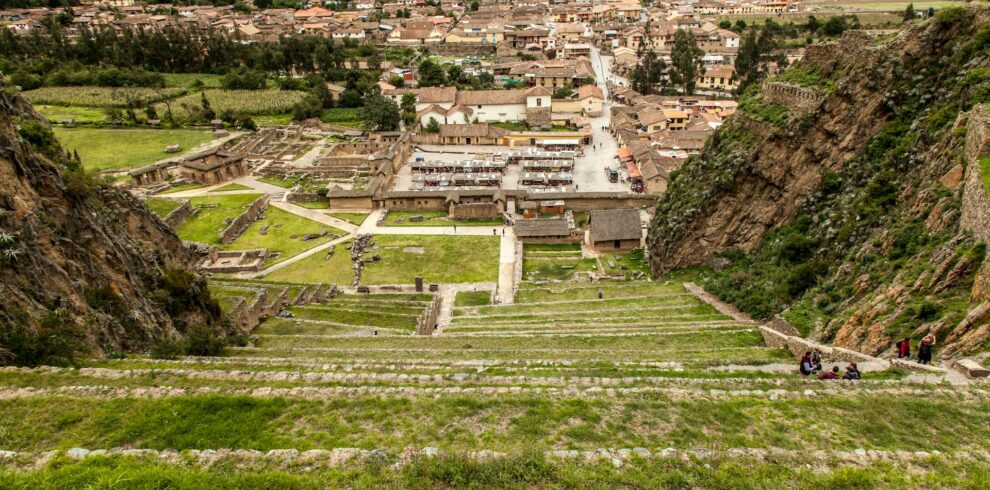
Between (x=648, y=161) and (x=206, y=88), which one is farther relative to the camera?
(x=206, y=88)

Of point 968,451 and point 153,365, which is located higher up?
point 968,451

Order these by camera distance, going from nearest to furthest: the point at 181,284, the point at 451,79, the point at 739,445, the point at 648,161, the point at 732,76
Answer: the point at 739,445
the point at 181,284
the point at 648,161
the point at 732,76
the point at 451,79

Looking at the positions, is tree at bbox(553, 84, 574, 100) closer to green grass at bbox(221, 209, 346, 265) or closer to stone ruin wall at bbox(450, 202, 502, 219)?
stone ruin wall at bbox(450, 202, 502, 219)

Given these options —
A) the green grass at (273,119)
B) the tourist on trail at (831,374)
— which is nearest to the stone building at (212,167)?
the green grass at (273,119)

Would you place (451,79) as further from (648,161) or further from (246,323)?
(246,323)

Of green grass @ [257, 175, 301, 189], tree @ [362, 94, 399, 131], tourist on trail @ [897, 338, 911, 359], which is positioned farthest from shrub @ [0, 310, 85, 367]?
tree @ [362, 94, 399, 131]

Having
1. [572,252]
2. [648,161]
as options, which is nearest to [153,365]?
[572,252]
